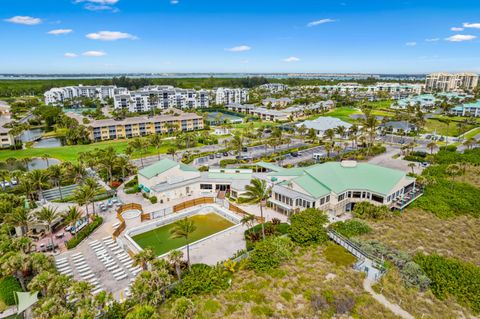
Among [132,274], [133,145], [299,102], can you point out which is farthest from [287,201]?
[299,102]

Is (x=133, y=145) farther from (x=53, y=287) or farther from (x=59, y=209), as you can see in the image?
(x=53, y=287)

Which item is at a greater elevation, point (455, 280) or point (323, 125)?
point (323, 125)

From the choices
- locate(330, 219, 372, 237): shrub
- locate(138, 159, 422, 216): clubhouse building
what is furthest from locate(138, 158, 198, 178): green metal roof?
locate(330, 219, 372, 237): shrub

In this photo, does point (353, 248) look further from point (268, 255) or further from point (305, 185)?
point (305, 185)

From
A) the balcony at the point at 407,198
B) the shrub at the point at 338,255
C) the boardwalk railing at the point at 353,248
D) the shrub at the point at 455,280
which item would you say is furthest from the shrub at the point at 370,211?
the shrub at the point at 455,280

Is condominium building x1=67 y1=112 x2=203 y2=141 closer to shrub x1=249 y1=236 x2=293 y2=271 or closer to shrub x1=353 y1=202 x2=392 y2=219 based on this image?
shrub x1=353 y1=202 x2=392 y2=219

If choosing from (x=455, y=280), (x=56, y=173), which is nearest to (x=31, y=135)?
(x=56, y=173)
